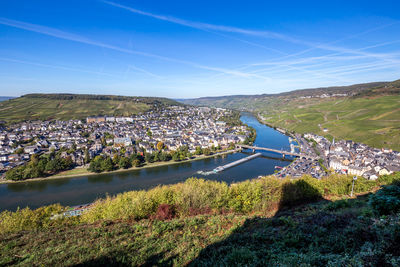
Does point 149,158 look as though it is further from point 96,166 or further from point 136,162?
point 96,166

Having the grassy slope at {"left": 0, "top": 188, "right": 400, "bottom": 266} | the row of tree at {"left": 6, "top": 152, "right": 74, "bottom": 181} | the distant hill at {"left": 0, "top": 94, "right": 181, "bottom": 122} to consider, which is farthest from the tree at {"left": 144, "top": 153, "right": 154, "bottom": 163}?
the distant hill at {"left": 0, "top": 94, "right": 181, "bottom": 122}

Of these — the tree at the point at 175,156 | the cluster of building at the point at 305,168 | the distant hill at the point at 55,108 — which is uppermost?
the distant hill at the point at 55,108

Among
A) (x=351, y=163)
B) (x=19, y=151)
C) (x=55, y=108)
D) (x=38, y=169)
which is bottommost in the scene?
(x=351, y=163)

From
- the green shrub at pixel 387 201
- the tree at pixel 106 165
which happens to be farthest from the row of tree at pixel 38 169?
the green shrub at pixel 387 201

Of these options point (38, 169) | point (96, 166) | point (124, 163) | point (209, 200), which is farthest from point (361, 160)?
point (38, 169)

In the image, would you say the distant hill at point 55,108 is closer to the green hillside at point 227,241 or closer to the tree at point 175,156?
the tree at point 175,156

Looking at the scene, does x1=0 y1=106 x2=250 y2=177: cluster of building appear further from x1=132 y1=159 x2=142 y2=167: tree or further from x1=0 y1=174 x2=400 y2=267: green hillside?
x1=0 y1=174 x2=400 y2=267: green hillside

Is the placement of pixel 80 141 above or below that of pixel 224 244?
below
